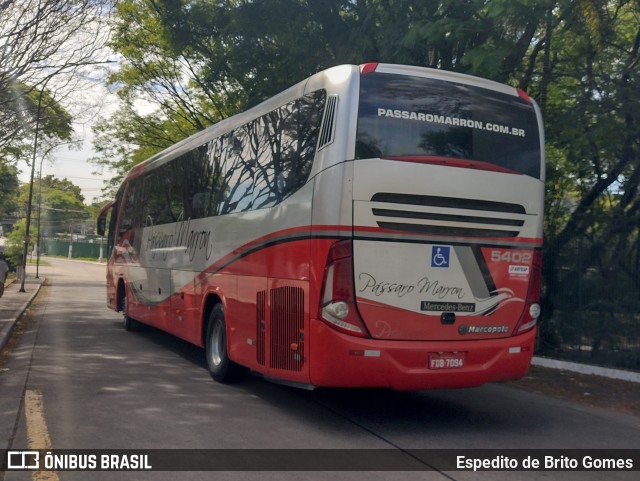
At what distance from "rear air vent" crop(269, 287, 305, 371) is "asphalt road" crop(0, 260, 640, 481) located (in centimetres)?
67

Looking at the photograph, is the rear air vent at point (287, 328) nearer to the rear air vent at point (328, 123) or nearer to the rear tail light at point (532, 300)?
the rear air vent at point (328, 123)

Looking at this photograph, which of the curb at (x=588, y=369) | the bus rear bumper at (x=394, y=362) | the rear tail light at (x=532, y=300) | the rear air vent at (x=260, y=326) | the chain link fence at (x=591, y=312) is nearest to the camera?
the bus rear bumper at (x=394, y=362)

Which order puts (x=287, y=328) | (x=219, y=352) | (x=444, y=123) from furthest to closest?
(x=219, y=352), (x=287, y=328), (x=444, y=123)

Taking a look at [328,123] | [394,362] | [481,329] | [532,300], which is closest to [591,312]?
[532,300]

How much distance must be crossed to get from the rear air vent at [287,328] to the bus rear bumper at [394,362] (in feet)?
0.96

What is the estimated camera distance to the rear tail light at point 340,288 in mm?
7059

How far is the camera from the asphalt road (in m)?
6.50

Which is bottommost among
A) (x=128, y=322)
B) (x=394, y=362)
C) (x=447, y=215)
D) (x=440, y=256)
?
(x=128, y=322)

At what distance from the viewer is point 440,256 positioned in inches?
293

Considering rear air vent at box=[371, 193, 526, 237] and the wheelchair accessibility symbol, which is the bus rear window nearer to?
rear air vent at box=[371, 193, 526, 237]

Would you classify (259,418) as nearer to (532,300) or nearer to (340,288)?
(340,288)

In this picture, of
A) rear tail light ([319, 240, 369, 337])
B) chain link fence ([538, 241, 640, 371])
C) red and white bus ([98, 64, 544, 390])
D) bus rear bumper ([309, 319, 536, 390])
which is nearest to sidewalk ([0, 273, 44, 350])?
red and white bus ([98, 64, 544, 390])

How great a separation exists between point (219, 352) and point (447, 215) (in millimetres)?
4216

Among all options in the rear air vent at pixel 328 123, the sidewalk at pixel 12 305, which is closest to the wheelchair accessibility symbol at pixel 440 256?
the rear air vent at pixel 328 123
